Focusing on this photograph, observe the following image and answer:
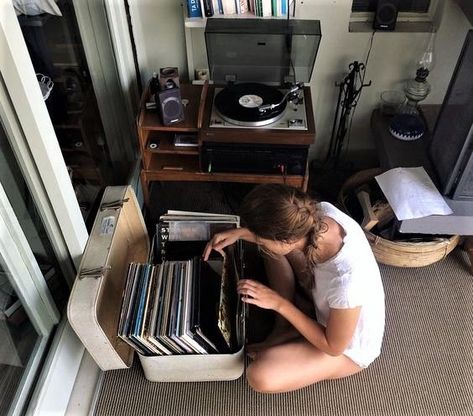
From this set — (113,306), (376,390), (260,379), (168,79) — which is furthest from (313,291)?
(168,79)

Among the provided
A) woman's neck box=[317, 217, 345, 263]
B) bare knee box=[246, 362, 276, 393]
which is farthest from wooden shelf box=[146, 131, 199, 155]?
bare knee box=[246, 362, 276, 393]

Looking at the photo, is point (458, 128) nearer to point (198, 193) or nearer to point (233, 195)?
point (233, 195)

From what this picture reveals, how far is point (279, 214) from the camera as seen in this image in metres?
1.04

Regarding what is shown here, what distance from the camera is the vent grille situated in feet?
5.70

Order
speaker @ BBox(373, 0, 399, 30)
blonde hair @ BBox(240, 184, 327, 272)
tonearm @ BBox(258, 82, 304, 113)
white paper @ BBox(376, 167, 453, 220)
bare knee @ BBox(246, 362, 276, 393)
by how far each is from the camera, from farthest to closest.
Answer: speaker @ BBox(373, 0, 399, 30)
tonearm @ BBox(258, 82, 304, 113)
white paper @ BBox(376, 167, 453, 220)
bare knee @ BBox(246, 362, 276, 393)
blonde hair @ BBox(240, 184, 327, 272)

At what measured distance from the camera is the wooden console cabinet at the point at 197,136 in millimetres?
1538

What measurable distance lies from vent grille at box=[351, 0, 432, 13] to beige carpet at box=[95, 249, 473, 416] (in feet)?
3.59

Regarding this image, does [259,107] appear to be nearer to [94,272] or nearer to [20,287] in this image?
[94,272]

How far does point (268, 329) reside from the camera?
1.51 m

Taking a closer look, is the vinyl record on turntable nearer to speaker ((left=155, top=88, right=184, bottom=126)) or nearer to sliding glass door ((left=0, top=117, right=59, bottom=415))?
speaker ((left=155, top=88, right=184, bottom=126))

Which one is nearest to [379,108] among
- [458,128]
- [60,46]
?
[458,128]

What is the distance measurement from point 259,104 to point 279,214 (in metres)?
0.65

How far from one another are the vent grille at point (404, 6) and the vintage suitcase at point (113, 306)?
42.1 inches

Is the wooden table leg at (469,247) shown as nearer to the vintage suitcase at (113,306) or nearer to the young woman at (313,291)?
the young woman at (313,291)
